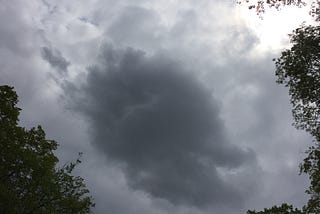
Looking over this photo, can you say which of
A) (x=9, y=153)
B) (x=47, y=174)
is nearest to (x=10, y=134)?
(x=9, y=153)

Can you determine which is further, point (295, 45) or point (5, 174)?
point (5, 174)

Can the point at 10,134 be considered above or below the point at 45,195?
above

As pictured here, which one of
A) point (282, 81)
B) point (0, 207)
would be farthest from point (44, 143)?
point (282, 81)

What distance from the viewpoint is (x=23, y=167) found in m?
28.1

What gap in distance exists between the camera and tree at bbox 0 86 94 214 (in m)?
27.6

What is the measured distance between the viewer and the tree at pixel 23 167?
27641 millimetres

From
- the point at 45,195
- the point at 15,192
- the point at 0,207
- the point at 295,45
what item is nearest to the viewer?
the point at 295,45

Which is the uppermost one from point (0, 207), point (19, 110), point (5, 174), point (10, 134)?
point (19, 110)

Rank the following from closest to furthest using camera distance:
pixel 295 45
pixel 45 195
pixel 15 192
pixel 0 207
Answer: pixel 295 45, pixel 0 207, pixel 15 192, pixel 45 195

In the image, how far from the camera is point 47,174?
28750 millimetres

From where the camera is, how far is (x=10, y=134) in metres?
28.4

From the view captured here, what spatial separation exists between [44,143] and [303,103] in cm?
1844

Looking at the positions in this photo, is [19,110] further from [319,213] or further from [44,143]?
[319,213]

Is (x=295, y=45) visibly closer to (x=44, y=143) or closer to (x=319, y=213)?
(x=319, y=213)
